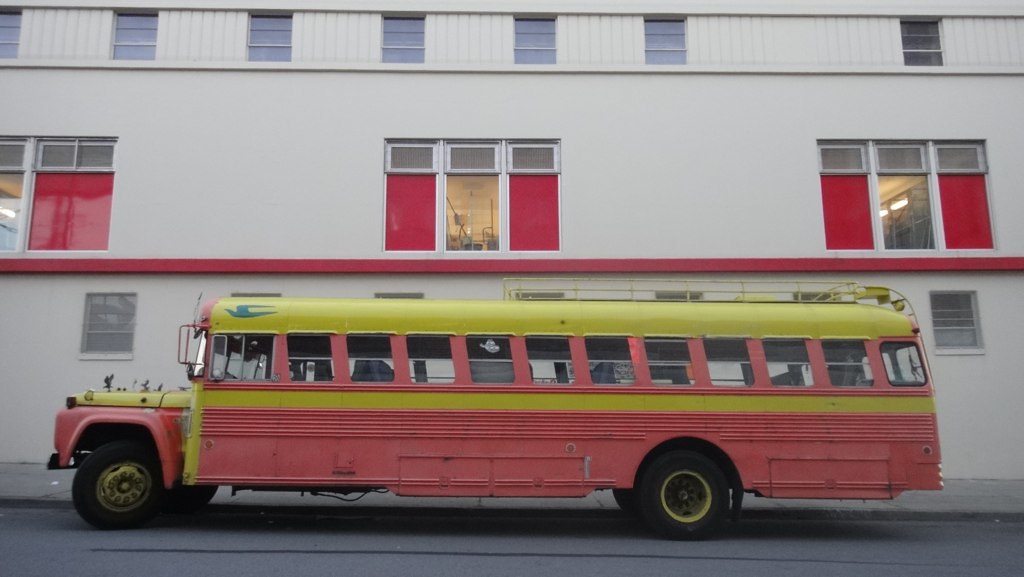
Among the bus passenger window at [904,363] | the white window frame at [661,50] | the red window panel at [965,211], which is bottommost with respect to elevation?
the bus passenger window at [904,363]

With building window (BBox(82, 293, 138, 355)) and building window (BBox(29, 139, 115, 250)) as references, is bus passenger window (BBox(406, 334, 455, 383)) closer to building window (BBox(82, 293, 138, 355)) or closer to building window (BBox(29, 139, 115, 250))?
building window (BBox(82, 293, 138, 355))

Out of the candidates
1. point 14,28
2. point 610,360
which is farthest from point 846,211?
point 14,28

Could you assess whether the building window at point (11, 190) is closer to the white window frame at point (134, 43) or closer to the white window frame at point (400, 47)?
the white window frame at point (134, 43)

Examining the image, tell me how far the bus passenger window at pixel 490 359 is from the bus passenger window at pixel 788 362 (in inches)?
129

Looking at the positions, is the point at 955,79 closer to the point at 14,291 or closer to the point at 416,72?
the point at 416,72

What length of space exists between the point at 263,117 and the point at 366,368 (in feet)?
26.6

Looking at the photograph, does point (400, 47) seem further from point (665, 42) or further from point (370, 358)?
point (370, 358)

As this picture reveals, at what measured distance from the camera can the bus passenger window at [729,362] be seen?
29.3 feet

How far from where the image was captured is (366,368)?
8.84 meters

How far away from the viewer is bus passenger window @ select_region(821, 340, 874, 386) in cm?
895

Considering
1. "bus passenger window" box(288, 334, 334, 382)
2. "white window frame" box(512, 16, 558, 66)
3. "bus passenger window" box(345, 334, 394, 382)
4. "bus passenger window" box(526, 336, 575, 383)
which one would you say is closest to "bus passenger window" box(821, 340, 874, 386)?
"bus passenger window" box(526, 336, 575, 383)

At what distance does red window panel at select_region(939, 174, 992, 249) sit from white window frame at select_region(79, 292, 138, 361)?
16389 mm

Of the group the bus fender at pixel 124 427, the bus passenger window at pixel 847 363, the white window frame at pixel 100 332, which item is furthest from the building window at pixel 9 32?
the bus passenger window at pixel 847 363

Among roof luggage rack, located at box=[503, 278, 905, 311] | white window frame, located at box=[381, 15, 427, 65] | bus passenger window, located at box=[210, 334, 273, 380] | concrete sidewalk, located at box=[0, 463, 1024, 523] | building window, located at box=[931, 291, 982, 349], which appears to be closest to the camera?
bus passenger window, located at box=[210, 334, 273, 380]
